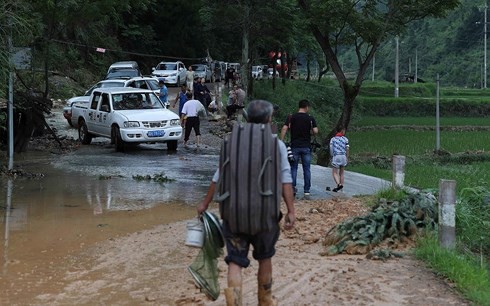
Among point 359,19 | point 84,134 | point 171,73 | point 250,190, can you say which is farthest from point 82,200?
point 171,73

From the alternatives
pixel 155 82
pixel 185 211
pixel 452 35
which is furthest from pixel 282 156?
pixel 452 35

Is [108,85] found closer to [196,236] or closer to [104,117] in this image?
[104,117]

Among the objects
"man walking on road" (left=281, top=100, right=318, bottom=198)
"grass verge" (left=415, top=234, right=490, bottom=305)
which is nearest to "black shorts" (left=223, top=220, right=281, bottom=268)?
"grass verge" (left=415, top=234, right=490, bottom=305)

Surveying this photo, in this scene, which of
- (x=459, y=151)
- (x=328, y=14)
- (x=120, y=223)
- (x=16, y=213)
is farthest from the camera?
(x=459, y=151)

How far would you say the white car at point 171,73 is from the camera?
4650 cm

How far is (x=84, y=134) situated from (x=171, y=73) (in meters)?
24.1

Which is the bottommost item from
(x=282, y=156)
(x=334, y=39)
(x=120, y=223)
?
(x=120, y=223)

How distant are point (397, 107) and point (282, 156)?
6078 centimetres

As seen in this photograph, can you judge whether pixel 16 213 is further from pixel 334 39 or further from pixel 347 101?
pixel 334 39

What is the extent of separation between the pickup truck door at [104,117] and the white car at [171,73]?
79.3 feet

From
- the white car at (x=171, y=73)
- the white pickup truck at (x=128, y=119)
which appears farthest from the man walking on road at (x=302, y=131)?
the white car at (x=171, y=73)

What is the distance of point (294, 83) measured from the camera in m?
64.6

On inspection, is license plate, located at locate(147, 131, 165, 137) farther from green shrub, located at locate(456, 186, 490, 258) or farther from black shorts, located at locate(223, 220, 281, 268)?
black shorts, located at locate(223, 220, 281, 268)

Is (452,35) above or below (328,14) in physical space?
above
